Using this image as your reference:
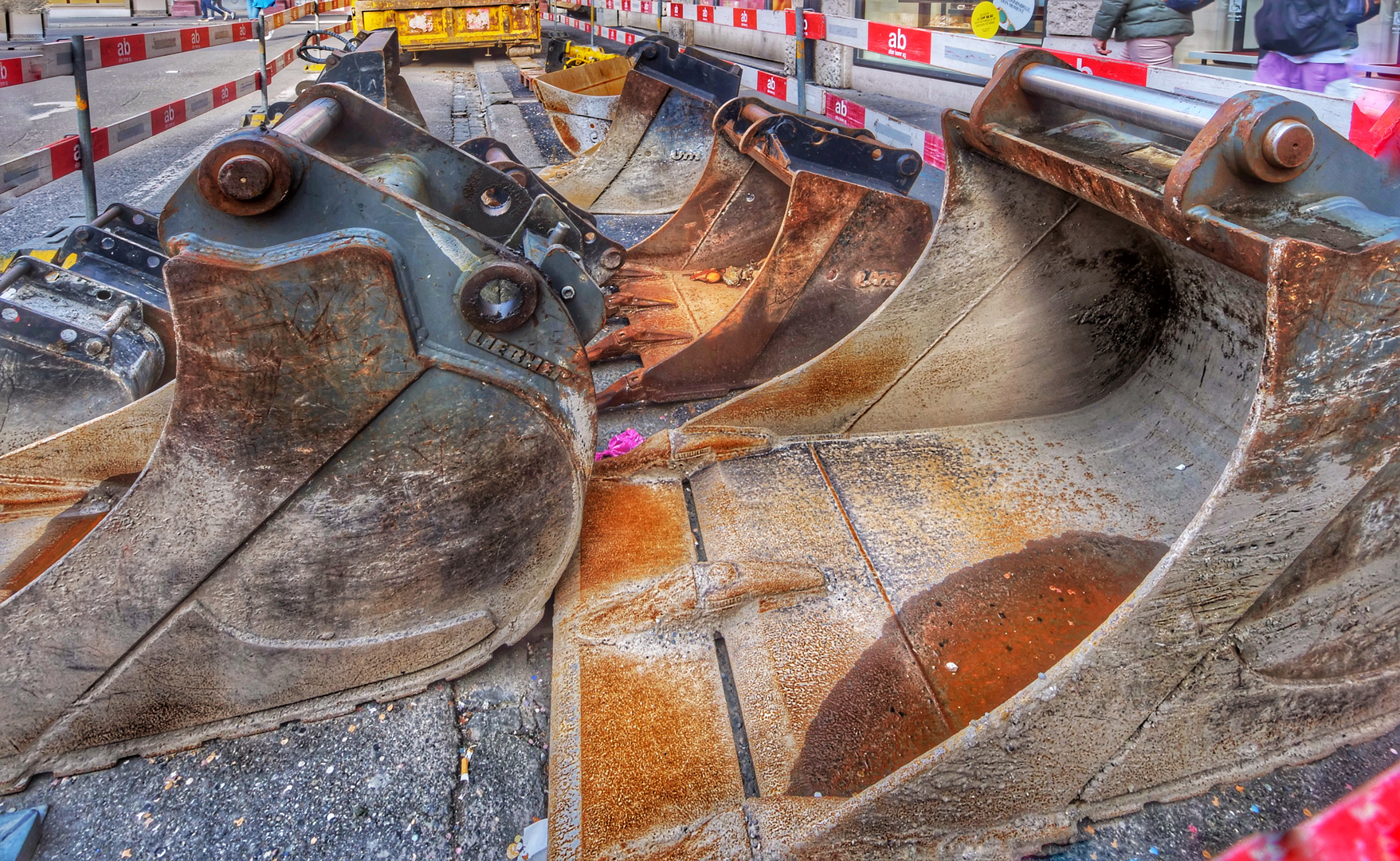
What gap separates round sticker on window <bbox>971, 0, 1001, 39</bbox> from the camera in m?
7.02

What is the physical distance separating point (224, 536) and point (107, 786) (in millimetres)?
534

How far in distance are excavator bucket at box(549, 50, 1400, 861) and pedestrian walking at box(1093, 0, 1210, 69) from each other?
3280mm

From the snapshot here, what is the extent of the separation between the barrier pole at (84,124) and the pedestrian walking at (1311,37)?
534 centimetres

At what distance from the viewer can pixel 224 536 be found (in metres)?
1.61

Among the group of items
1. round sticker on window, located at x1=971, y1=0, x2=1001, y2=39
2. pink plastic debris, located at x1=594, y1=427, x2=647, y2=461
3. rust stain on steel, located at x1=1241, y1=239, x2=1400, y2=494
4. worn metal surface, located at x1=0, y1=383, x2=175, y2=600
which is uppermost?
round sticker on window, located at x1=971, y1=0, x2=1001, y2=39

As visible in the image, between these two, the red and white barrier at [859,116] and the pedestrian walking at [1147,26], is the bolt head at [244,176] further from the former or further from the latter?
the pedestrian walking at [1147,26]

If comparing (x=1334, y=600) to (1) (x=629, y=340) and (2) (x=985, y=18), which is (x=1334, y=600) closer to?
(1) (x=629, y=340)

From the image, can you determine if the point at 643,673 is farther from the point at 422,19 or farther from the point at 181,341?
the point at 422,19

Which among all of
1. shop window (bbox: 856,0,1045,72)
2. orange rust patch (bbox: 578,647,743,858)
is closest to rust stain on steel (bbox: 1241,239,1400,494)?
orange rust patch (bbox: 578,647,743,858)

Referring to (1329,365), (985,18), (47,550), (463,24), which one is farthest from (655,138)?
(463,24)

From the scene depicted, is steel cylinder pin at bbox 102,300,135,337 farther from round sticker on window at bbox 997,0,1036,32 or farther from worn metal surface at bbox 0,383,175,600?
round sticker on window at bbox 997,0,1036,32

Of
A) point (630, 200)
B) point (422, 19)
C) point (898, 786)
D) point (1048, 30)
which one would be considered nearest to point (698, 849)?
point (898, 786)

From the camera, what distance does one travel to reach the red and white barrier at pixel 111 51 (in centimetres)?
410

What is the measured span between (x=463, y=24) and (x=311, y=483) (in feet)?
46.7
